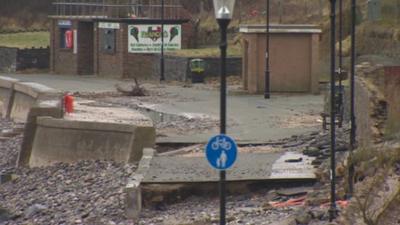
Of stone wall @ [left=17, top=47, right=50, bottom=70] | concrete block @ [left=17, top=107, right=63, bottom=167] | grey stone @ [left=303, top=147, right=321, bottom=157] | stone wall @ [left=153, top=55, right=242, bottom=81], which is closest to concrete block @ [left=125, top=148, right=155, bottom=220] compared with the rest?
grey stone @ [left=303, top=147, right=321, bottom=157]

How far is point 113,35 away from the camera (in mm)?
58531

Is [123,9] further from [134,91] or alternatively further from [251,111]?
[251,111]

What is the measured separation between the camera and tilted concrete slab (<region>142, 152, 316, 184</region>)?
19.7 m

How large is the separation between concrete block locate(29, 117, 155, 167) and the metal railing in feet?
101

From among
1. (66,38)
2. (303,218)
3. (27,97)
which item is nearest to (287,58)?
(27,97)

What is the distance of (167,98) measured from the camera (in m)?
44.0

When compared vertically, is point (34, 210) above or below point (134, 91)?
below

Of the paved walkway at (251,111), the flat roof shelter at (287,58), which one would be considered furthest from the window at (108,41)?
the flat roof shelter at (287,58)

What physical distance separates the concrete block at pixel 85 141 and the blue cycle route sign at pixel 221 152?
37.5ft

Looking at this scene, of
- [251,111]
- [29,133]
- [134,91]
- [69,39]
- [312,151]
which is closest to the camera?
[312,151]

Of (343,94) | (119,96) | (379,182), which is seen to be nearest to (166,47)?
(119,96)

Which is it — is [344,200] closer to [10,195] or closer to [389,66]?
[389,66]

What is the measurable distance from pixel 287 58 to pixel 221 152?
29.6 m

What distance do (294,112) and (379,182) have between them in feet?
66.8
